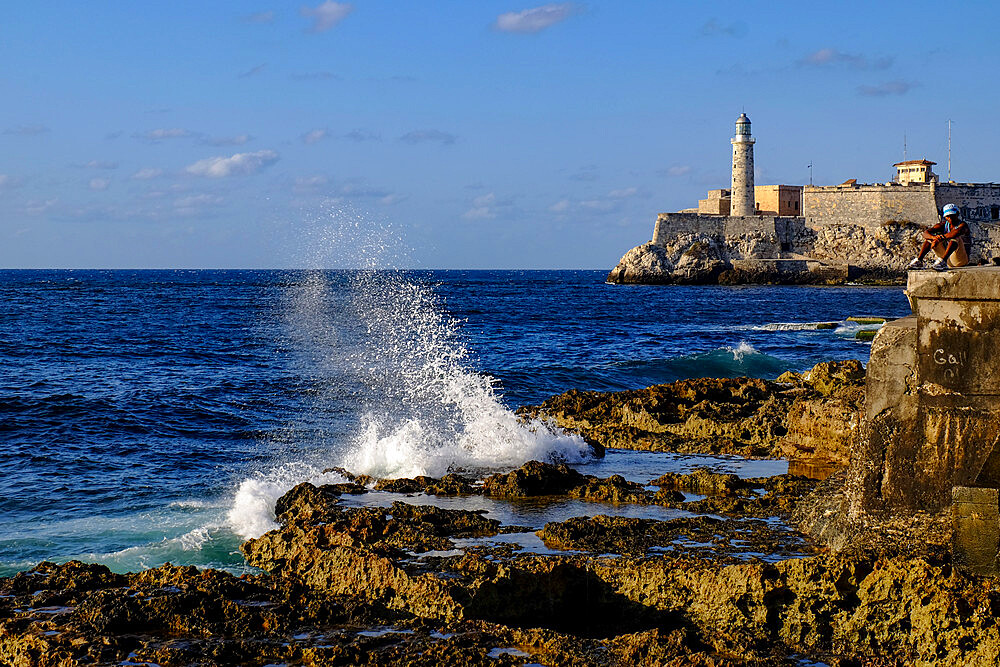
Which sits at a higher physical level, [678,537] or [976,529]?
[976,529]

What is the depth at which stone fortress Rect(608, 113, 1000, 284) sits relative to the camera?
7212 centimetres

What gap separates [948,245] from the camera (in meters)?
6.59

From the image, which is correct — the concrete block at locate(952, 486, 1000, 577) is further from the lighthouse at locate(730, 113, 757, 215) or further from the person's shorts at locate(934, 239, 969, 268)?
the lighthouse at locate(730, 113, 757, 215)

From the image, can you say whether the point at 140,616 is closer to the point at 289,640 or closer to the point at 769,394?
the point at 289,640

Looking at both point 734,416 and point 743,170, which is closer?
point 734,416

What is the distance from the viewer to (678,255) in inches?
3031

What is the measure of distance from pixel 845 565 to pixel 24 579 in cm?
483

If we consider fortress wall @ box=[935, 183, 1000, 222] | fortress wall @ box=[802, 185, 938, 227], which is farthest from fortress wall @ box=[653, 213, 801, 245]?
fortress wall @ box=[935, 183, 1000, 222]

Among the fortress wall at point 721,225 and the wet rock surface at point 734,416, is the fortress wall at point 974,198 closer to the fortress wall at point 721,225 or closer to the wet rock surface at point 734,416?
the fortress wall at point 721,225

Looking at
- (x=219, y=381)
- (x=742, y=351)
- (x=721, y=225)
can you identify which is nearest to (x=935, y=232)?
(x=219, y=381)

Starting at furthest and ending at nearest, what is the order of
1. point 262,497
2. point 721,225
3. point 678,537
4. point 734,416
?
point 721,225 < point 734,416 < point 262,497 < point 678,537

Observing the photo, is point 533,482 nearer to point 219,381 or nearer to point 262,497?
point 262,497

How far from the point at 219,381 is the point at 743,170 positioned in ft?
197

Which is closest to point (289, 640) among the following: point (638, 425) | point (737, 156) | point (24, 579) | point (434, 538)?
point (434, 538)
